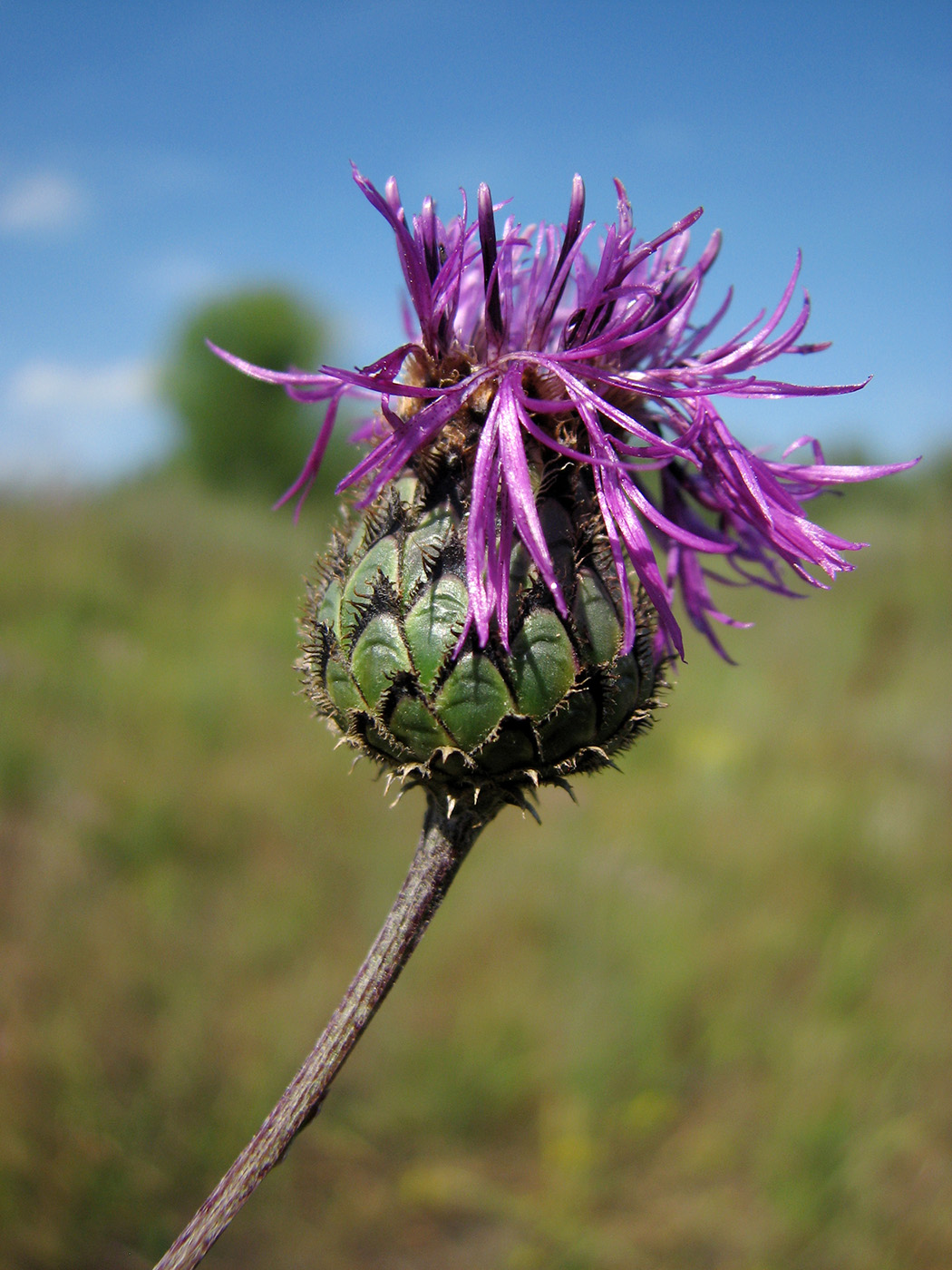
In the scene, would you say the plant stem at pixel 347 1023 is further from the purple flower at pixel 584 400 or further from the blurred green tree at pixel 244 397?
the blurred green tree at pixel 244 397

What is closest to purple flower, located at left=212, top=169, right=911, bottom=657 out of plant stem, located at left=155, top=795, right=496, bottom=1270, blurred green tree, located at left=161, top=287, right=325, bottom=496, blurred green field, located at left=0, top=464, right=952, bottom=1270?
plant stem, located at left=155, top=795, right=496, bottom=1270

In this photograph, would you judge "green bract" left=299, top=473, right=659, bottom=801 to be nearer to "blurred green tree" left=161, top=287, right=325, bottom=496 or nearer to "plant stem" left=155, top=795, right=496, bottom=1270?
"plant stem" left=155, top=795, right=496, bottom=1270

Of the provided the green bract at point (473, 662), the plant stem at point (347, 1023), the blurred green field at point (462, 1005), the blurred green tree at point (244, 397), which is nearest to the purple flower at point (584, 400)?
the green bract at point (473, 662)

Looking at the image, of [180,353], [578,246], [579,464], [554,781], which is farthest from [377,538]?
[180,353]

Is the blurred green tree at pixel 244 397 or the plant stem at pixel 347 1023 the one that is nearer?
the plant stem at pixel 347 1023

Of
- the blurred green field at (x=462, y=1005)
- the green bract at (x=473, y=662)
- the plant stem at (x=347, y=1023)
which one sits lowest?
the blurred green field at (x=462, y=1005)

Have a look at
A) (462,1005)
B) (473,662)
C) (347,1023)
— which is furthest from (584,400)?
(462,1005)

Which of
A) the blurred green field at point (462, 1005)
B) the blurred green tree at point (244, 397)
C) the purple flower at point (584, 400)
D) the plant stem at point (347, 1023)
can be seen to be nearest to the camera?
the plant stem at point (347, 1023)
